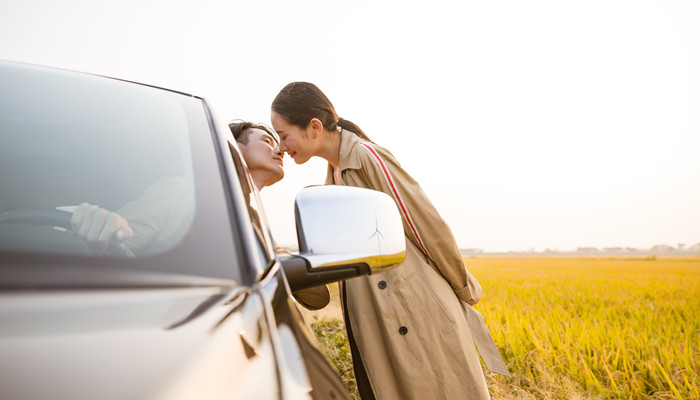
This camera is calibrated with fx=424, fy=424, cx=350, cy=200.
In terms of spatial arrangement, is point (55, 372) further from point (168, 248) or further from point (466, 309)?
point (466, 309)

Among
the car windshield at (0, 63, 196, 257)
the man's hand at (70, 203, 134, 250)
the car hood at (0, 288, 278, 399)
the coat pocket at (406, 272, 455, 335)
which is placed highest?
the car windshield at (0, 63, 196, 257)

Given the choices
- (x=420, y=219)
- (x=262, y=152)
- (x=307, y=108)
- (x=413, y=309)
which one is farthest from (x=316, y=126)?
(x=413, y=309)

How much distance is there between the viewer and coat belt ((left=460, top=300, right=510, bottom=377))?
1.99m

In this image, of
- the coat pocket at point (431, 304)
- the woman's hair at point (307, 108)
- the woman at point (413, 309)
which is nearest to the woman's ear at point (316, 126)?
the woman's hair at point (307, 108)

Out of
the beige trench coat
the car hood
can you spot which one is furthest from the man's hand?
the beige trench coat

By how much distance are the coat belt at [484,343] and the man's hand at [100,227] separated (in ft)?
5.38

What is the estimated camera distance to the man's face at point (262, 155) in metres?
2.85

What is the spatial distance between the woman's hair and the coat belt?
1.13m

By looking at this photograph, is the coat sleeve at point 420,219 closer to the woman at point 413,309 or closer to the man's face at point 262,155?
the woman at point 413,309

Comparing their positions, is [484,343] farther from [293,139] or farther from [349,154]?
[293,139]

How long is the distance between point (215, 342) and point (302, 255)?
410 millimetres

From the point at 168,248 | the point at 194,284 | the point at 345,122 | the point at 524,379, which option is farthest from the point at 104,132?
the point at 524,379

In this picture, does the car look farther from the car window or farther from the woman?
the woman

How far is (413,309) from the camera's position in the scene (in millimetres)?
1831
